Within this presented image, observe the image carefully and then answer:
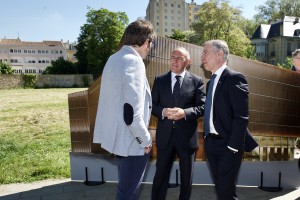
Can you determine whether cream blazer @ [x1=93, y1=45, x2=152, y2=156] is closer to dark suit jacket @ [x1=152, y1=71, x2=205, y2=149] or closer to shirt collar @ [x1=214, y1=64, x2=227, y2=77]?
shirt collar @ [x1=214, y1=64, x2=227, y2=77]

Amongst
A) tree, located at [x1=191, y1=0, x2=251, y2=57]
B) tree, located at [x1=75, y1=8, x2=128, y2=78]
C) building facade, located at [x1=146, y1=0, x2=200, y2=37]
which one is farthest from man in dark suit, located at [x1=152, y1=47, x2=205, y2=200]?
building facade, located at [x1=146, y1=0, x2=200, y2=37]

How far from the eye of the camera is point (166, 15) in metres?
96.4

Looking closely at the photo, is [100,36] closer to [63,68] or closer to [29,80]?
[63,68]

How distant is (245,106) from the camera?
8.57 ft

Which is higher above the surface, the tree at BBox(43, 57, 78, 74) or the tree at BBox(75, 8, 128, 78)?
the tree at BBox(75, 8, 128, 78)

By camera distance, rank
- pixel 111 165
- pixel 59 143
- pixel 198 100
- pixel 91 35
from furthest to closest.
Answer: pixel 91 35
pixel 59 143
pixel 111 165
pixel 198 100

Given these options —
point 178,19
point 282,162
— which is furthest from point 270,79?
point 178,19

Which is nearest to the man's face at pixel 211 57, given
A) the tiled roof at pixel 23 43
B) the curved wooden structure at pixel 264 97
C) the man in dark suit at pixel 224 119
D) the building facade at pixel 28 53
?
the man in dark suit at pixel 224 119

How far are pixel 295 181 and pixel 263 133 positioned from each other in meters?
0.89

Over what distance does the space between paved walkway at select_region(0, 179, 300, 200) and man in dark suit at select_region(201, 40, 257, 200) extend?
1265mm

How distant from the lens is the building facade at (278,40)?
4941cm

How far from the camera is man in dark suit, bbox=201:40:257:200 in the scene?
8.55ft

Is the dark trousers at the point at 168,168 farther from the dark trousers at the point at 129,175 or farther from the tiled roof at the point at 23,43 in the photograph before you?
the tiled roof at the point at 23,43

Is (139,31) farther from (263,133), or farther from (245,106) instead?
(263,133)
